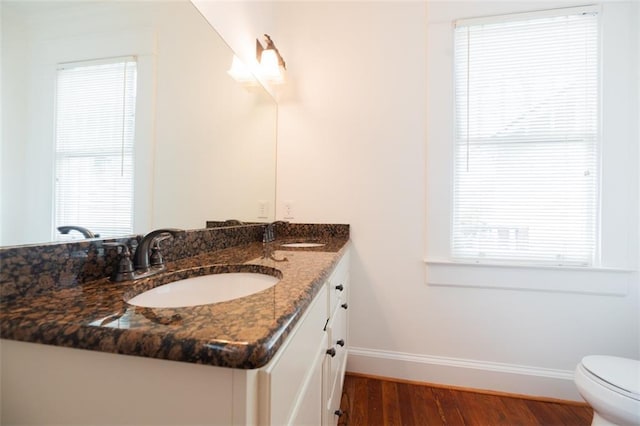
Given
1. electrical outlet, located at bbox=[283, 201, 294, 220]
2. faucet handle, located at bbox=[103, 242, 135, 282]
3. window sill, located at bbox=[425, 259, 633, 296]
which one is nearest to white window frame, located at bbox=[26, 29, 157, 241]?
faucet handle, located at bbox=[103, 242, 135, 282]

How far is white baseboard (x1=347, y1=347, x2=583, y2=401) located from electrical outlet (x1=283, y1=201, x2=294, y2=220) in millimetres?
991

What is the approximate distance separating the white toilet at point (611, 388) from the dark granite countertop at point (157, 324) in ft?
4.36

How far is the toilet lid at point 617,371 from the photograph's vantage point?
989mm

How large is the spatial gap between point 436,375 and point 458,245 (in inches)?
32.3

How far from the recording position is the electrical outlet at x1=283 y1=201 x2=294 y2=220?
1847 millimetres

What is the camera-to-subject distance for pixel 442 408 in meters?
1.40

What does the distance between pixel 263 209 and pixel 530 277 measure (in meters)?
1.69

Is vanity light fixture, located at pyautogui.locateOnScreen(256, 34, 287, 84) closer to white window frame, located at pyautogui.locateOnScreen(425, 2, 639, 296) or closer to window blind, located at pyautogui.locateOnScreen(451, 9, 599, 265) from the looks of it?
window blind, located at pyautogui.locateOnScreen(451, 9, 599, 265)

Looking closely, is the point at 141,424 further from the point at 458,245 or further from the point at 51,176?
the point at 458,245

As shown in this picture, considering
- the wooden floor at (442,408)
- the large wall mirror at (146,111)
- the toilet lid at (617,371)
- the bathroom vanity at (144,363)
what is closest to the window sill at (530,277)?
the toilet lid at (617,371)

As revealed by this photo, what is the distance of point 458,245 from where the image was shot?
1.60 m

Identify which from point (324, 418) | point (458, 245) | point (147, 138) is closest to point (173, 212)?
point (147, 138)

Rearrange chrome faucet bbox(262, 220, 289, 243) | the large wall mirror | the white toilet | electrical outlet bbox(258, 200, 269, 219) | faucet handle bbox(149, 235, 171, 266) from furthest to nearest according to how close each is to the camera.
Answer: electrical outlet bbox(258, 200, 269, 219) → chrome faucet bbox(262, 220, 289, 243) → the white toilet → faucet handle bbox(149, 235, 171, 266) → the large wall mirror

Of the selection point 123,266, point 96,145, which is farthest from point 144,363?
point 96,145
